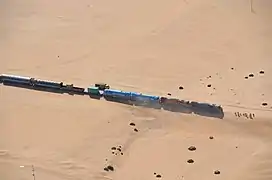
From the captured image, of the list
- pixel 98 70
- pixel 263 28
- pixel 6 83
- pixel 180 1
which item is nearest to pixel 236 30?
pixel 263 28

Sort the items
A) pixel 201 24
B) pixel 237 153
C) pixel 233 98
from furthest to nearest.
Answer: pixel 201 24, pixel 233 98, pixel 237 153

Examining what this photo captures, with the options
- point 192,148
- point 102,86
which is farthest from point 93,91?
point 192,148

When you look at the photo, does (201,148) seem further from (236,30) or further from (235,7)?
(235,7)

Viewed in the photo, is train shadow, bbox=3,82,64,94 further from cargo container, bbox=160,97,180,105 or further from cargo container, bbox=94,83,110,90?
cargo container, bbox=160,97,180,105

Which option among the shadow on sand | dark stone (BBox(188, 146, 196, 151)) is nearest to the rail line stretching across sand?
the shadow on sand

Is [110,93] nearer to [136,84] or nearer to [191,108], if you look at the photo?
[136,84]
